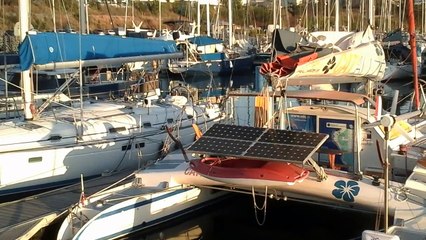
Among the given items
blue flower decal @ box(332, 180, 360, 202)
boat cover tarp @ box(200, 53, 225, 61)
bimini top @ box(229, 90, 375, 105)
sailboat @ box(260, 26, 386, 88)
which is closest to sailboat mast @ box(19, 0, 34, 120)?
sailboat @ box(260, 26, 386, 88)

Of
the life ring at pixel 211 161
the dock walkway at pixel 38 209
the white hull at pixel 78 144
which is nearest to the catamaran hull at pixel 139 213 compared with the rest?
the dock walkway at pixel 38 209

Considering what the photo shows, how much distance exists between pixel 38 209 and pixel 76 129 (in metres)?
3.29

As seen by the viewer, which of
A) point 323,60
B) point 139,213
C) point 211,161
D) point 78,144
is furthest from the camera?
point 78,144

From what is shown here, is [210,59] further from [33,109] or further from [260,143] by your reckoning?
[260,143]

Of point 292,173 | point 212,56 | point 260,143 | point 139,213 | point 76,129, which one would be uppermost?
point 212,56

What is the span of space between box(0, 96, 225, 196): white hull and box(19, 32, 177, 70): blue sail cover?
5.33 ft

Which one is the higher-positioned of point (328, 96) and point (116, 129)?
point (328, 96)

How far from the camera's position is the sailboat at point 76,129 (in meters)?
14.6

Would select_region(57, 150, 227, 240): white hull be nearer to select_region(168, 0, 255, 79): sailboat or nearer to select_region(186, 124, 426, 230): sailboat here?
→ select_region(186, 124, 426, 230): sailboat

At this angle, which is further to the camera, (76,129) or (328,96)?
(76,129)

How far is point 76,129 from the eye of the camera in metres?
15.5

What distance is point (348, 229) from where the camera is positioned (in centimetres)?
1315

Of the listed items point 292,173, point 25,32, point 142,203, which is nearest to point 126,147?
point 25,32

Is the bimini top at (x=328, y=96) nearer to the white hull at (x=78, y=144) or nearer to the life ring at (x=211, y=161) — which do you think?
the life ring at (x=211, y=161)
